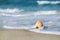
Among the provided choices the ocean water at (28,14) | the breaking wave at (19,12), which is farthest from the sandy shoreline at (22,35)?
the breaking wave at (19,12)

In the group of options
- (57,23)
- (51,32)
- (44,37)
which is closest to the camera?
(44,37)

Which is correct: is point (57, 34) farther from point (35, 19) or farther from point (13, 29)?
point (13, 29)

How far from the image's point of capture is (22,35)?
60.6 inches

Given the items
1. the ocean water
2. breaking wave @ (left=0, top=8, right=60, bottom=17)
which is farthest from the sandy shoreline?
breaking wave @ (left=0, top=8, right=60, bottom=17)

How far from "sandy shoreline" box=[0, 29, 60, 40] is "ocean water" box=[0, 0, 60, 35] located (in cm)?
7

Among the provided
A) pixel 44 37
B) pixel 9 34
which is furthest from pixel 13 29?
pixel 44 37

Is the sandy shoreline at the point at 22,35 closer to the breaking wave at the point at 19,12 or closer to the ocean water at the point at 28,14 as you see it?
the ocean water at the point at 28,14

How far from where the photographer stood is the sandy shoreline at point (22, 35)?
4.85ft

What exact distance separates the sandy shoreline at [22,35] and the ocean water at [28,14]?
75 millimetres

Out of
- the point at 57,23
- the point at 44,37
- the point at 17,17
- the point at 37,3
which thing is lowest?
the point at 44,37

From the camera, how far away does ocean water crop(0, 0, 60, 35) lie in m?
1.69

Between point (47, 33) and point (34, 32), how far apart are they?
139 mm

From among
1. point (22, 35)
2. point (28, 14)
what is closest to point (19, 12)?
point (28, 14)

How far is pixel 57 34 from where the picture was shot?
1556 millimetres
